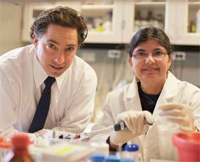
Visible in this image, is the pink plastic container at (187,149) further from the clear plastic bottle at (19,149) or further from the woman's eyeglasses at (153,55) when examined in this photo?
the woman's eyeglasses at (153,55)

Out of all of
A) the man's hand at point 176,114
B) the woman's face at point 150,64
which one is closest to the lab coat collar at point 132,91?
the woman's face at point 150,64

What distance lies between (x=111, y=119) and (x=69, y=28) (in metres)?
0.56

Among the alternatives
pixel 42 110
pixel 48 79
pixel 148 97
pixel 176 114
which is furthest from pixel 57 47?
pixel 176 114

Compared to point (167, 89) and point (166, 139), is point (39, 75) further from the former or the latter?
point (166, 139)

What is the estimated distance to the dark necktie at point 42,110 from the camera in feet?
4.97

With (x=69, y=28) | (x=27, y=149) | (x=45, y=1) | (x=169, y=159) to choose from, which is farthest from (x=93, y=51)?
(x=27, y=149)

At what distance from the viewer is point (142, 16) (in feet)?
9.57

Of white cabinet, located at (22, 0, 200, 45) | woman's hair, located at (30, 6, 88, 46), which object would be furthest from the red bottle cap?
white cabinet, located at (22, 0, 200, 45)

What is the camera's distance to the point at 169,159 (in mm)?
1066

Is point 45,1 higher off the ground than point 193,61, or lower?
higher

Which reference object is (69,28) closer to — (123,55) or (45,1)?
(45,1)

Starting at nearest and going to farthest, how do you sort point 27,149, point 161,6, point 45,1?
1. point 27,149
2. point 45,1
3. point 161,6

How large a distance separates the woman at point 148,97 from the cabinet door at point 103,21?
4.15ft

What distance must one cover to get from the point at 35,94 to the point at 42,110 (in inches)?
4.3
